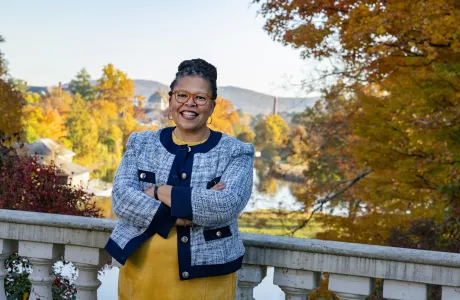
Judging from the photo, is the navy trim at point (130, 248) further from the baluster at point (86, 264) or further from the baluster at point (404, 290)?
the baluster at point (404, 290)

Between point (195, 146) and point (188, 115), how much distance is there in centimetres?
14

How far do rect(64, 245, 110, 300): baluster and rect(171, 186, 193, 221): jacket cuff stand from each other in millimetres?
767

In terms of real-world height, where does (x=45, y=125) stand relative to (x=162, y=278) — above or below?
above

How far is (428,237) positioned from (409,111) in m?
2.76

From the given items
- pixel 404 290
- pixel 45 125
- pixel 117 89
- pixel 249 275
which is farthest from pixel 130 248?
pixel 117 89

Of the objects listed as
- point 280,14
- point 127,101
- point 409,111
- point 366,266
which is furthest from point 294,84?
point 127,101

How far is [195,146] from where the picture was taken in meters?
2.56

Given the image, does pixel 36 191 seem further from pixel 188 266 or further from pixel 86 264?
pixel 188 266

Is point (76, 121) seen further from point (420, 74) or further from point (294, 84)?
point (420, 74)

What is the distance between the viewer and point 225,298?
251 cm

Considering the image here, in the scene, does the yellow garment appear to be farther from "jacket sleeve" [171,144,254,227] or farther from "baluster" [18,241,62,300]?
"baluster" [18,241,62,300]

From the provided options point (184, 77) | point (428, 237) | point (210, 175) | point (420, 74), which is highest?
point (420, 74)

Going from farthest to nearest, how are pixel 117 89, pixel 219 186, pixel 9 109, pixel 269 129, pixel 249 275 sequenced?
pixel 117 89 → pixel 269 129 → pixel 9 109 → pixel 249 275 → pixel 219 186

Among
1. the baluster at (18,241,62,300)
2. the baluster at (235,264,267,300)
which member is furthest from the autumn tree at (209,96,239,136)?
the baluster at (235,264,267,300)
